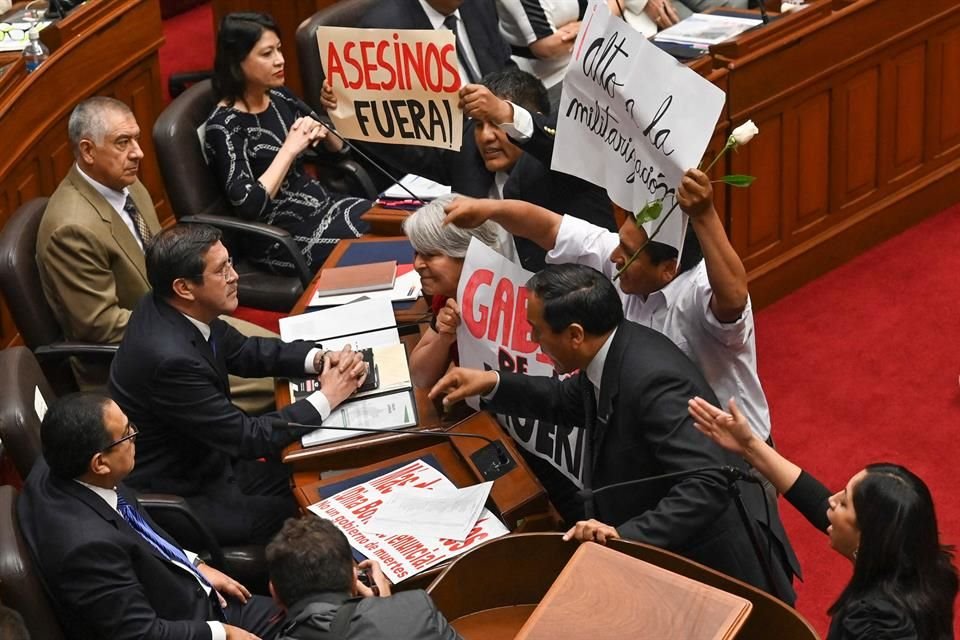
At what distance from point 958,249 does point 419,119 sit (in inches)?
101

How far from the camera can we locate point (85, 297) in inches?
152

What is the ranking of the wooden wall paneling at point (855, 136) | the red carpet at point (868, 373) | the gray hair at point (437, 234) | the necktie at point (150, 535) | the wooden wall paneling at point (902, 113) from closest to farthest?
1. the necktie at point (150, 535)
2. the gray hair at point (437, 234)
3. the red carpet at point (868, 373)
4. the wooden wall paneling at point (855, 136)
5. the wooden wall paneling at point (902, 113)

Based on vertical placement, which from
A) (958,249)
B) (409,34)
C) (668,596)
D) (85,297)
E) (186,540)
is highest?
(409,34)

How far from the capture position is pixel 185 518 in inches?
128

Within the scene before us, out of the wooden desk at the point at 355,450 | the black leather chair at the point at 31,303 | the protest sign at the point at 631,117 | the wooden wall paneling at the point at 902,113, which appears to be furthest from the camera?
the wooden wall paneling at the point at 902,113

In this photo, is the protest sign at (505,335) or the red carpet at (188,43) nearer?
the protest sign at (505,335)

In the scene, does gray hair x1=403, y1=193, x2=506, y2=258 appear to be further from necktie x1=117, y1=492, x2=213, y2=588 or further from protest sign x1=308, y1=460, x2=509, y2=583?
necktie x1=117, y1=492, x2=213, y2=588

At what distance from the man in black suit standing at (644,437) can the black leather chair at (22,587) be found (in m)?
1.11

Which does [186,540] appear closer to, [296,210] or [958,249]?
[296,210]

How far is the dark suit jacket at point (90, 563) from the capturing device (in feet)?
9.04

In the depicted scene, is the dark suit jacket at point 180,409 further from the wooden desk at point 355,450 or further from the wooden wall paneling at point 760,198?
the wooden wall paneling at point 760,198

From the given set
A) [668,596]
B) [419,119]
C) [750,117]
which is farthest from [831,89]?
[668,596]

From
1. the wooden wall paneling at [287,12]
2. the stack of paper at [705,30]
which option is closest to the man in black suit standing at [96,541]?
the stack of paper at [705,30]

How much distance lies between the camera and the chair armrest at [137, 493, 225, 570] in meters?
3.23
